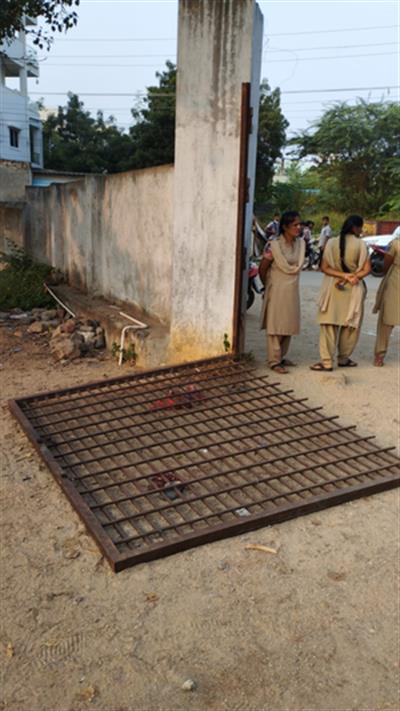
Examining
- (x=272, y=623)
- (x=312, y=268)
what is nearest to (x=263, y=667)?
(x=272, y=623)

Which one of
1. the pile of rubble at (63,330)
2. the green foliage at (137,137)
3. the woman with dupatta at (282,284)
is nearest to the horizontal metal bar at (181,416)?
the woman with dupatta at (282,284)

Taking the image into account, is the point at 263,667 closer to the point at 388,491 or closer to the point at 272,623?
the point at 272,623

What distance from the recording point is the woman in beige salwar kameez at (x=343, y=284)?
5.13 m

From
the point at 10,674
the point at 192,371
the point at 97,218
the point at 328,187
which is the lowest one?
the point at 10,674

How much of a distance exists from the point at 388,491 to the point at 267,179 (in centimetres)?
2608

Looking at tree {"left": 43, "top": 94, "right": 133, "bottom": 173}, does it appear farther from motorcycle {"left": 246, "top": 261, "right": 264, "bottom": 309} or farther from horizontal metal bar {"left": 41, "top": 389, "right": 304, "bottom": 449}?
horizontal metal bar {"left": 41, "top": 389, "right": 304, "bottom": 449}

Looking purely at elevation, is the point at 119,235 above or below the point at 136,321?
above

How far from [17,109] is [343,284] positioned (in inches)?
1219

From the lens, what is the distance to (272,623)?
2.33 metres

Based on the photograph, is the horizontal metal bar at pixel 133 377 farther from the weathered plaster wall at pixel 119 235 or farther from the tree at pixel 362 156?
the tree at pixel 362 156

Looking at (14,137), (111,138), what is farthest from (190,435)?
(111,138)

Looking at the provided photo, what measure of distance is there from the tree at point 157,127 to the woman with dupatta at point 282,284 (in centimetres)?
2446

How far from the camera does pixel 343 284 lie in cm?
516

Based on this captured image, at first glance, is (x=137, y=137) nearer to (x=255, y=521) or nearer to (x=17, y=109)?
(x=17, y=109)
